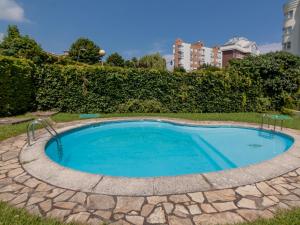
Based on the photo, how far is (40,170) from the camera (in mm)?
4098

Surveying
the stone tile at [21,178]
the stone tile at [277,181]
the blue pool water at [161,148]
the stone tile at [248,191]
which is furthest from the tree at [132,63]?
the stone tile at [248,191]

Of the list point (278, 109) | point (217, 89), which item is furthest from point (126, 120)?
point (278, 109)

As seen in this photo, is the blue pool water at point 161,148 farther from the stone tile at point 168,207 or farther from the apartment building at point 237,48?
the apartment building at point 237,48

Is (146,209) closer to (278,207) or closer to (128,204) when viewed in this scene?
(128,204)

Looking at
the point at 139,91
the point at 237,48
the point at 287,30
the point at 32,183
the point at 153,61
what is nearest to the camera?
the point at 32,183

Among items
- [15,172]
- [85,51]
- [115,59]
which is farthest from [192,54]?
[15,172]

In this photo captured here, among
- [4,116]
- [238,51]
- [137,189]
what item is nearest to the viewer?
[137,189]

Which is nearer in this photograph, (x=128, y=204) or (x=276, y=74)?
(x=128, y=204)

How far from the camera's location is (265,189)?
3398 millimetres

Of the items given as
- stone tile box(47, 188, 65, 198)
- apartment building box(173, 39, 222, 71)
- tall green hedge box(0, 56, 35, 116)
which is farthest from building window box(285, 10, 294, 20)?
apartment building box(173, 39, 222, 71)

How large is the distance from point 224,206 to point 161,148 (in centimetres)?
485

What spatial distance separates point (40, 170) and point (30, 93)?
9193mm

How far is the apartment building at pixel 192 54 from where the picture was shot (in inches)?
3391

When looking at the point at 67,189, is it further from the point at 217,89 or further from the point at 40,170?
the point at 217,89
